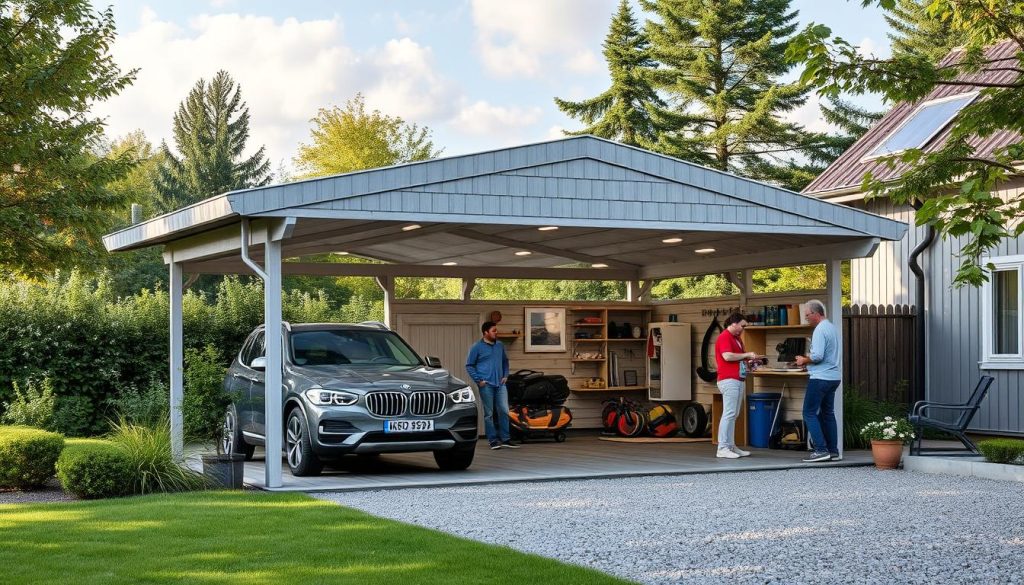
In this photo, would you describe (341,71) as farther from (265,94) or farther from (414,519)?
(414,519)

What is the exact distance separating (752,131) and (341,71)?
23910 millimetres

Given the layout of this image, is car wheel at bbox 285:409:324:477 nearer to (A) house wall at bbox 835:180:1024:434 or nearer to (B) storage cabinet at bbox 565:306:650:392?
(B) storage cabinet at bbox 565:306:650:392

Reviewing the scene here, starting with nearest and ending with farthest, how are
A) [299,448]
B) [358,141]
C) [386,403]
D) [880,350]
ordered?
[386,403] < [299,448] < [880,350] < [358,141]

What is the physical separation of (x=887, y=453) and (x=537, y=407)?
556 cm

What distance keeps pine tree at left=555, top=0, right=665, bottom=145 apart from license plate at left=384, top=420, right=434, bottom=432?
26.9m

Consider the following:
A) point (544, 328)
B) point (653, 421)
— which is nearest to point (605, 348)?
point (544, 328)

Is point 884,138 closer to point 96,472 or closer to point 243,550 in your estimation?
point 96,472

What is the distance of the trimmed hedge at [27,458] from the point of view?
12.8 metres

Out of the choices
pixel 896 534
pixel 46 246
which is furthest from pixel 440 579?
pixel 46 246

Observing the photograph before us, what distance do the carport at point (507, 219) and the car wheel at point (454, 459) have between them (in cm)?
221

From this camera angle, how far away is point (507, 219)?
1338 centimetres

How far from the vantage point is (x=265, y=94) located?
5897 centimetres

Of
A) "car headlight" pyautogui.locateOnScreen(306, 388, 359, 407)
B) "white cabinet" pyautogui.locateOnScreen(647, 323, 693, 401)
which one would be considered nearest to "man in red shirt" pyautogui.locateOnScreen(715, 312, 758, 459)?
"white cabinet" pyautogui.locateOnScreen(647, 323, 693, 401)

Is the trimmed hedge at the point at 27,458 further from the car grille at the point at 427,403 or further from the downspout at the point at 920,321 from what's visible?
the downspout at the point at 920,321
